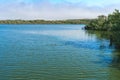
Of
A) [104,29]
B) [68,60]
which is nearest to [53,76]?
[68,60]

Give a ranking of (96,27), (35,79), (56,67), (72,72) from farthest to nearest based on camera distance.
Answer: (96,27), (56,67), (72,72), (35,79)

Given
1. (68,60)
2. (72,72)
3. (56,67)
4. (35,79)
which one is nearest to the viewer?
(35,79)

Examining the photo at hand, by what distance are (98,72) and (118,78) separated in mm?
2652

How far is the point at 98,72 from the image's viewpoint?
28250mm

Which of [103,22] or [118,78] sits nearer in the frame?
[118,78]

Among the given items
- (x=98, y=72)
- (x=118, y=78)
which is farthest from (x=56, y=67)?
(x=118, y=78)

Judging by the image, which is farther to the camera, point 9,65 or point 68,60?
point 68,60

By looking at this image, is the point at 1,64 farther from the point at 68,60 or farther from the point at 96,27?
the point at 96,27

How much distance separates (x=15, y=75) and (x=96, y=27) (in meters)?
102

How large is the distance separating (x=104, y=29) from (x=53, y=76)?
94.0m

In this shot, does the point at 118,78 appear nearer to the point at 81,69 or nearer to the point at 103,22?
the point at 81,69

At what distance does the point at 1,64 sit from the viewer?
31641 mm

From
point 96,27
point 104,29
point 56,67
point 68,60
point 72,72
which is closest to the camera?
point 72,72

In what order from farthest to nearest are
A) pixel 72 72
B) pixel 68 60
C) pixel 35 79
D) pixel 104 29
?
pixel 104 29
pixel 68 60
pixel 72 72
pixel 35 79
